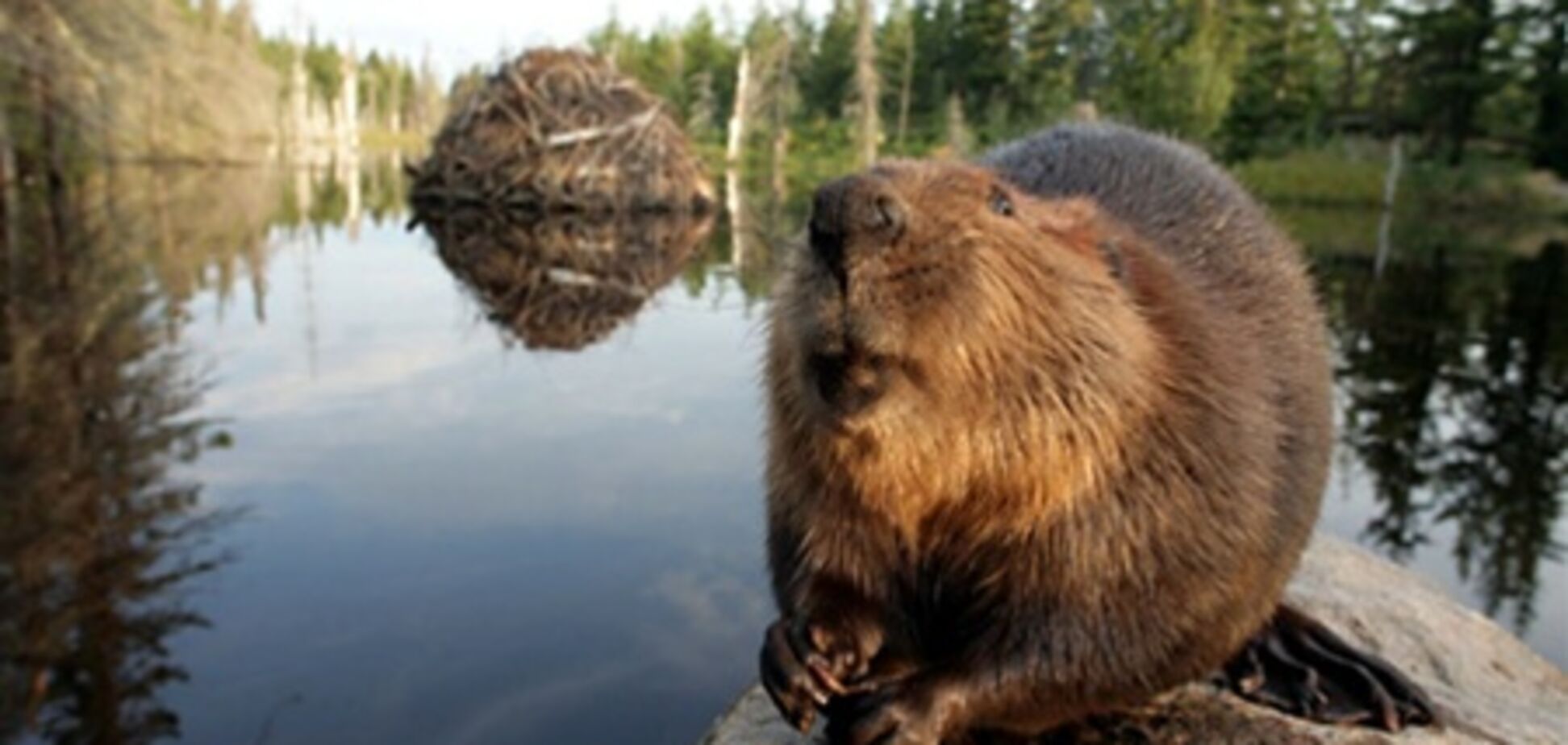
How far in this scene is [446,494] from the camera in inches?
224

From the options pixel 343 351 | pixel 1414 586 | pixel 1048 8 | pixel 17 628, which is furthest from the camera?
pixel 1048 8

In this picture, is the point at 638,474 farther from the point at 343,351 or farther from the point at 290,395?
the point at 343,351

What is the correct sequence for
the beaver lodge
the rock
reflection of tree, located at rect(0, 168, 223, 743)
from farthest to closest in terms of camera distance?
the beaver lodge < reflection of tree, located at rect(0, 168, 223, 743) < the rock

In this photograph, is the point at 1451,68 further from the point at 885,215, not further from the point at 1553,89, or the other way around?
the point at 885,215

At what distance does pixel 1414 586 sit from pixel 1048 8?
1738 inches

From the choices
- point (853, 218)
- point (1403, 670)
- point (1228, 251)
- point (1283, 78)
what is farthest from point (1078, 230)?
point (1283, 78)

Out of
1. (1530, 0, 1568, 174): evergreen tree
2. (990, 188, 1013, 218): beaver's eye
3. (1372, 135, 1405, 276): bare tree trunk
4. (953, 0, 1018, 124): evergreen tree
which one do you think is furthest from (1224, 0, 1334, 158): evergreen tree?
(990, 188, 1013, 218): beaver's eye

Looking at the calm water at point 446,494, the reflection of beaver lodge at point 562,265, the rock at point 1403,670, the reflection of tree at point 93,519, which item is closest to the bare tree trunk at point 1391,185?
the calm water at point 446,494

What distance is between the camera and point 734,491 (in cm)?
595

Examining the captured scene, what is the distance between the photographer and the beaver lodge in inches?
827

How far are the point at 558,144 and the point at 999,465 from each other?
2002 cm

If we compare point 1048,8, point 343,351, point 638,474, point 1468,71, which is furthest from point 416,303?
point 1048,8

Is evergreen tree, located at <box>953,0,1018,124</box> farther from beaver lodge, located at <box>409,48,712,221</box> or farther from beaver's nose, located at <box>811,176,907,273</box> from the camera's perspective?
beaver's nose, located at <box>811,176,907,273</box>

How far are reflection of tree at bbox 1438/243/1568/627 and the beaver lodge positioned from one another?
14419 millimetres
